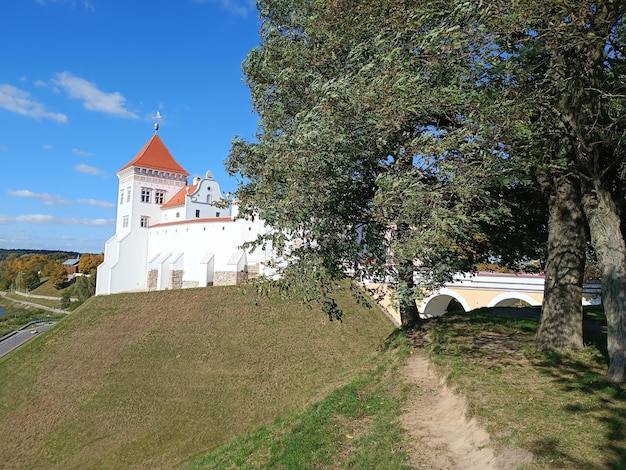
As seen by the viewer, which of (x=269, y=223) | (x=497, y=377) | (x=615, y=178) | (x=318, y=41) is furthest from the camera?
(x=318, y=41)

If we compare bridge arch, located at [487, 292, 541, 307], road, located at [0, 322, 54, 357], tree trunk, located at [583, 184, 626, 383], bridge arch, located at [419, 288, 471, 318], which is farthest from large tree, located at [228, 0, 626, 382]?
road, located at [0, 322, 54, 357]

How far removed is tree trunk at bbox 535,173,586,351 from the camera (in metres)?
7.77

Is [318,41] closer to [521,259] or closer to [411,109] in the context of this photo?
[411,109]

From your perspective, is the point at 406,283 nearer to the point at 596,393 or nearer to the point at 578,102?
the point at 596,393

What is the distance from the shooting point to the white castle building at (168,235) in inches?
1508

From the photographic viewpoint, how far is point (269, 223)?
8883 millimetres

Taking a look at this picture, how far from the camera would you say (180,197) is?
4494cm

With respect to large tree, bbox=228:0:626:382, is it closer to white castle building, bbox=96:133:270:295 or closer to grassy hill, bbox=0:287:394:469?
grassy hill, bbox=0:287:394:469

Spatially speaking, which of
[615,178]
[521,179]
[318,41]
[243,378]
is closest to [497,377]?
[521,179]

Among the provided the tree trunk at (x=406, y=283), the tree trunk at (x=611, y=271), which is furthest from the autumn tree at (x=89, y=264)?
the tree trunk at (x=611, y=271)

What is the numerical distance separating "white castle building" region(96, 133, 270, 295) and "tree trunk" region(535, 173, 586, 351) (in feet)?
96.2

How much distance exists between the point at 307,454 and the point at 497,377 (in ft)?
11.0

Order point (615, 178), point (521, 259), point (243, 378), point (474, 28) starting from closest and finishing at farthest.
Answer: point (474, 28) < point (615, 178) < point (521, 259) < point (243, 378)

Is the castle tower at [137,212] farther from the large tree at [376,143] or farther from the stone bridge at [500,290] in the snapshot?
the large tree at [376,143]
